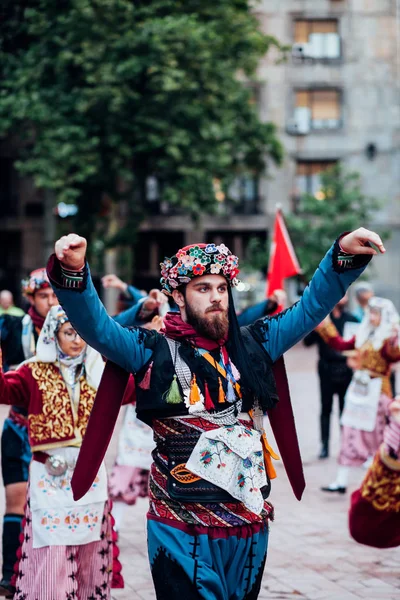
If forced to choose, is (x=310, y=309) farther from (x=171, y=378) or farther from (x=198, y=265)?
(x=171, y=378)

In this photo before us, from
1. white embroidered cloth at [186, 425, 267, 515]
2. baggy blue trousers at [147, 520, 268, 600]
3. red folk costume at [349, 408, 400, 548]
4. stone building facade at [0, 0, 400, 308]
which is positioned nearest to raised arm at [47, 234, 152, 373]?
white embroidered cloth at [186, 425, 267, 515]

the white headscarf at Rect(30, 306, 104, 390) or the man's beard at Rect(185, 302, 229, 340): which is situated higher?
the man's beard at Rect(185, 302, 229, 340)

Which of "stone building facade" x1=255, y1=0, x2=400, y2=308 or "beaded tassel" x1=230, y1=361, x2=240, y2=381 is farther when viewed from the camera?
"stone building facade" x1=255, y1=0, x2=400, y2=308

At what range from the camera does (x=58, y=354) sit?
18.2ft

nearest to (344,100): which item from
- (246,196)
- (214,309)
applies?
(246,196)

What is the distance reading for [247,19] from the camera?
2734 centimetres

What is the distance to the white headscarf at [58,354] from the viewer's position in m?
5.50

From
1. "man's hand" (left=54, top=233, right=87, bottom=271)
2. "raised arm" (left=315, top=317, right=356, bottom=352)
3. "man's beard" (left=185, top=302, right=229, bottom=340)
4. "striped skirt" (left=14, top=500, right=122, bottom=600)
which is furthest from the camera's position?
"raised arm" (left=315, top=317, right=356, bottom=352)

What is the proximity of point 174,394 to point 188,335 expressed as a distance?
0.89 ft

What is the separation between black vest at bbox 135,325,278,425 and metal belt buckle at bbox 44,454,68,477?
1436mm

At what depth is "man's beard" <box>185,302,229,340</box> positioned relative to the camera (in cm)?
406

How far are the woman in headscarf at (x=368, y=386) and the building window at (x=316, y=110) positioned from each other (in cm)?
2763

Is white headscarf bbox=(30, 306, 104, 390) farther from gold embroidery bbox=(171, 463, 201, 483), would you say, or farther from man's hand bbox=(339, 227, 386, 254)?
man's hand bbox=(339, 227, 386, 254)

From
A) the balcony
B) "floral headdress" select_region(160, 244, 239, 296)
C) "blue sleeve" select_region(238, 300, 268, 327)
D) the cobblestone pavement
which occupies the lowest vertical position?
the cobblestone pavement
